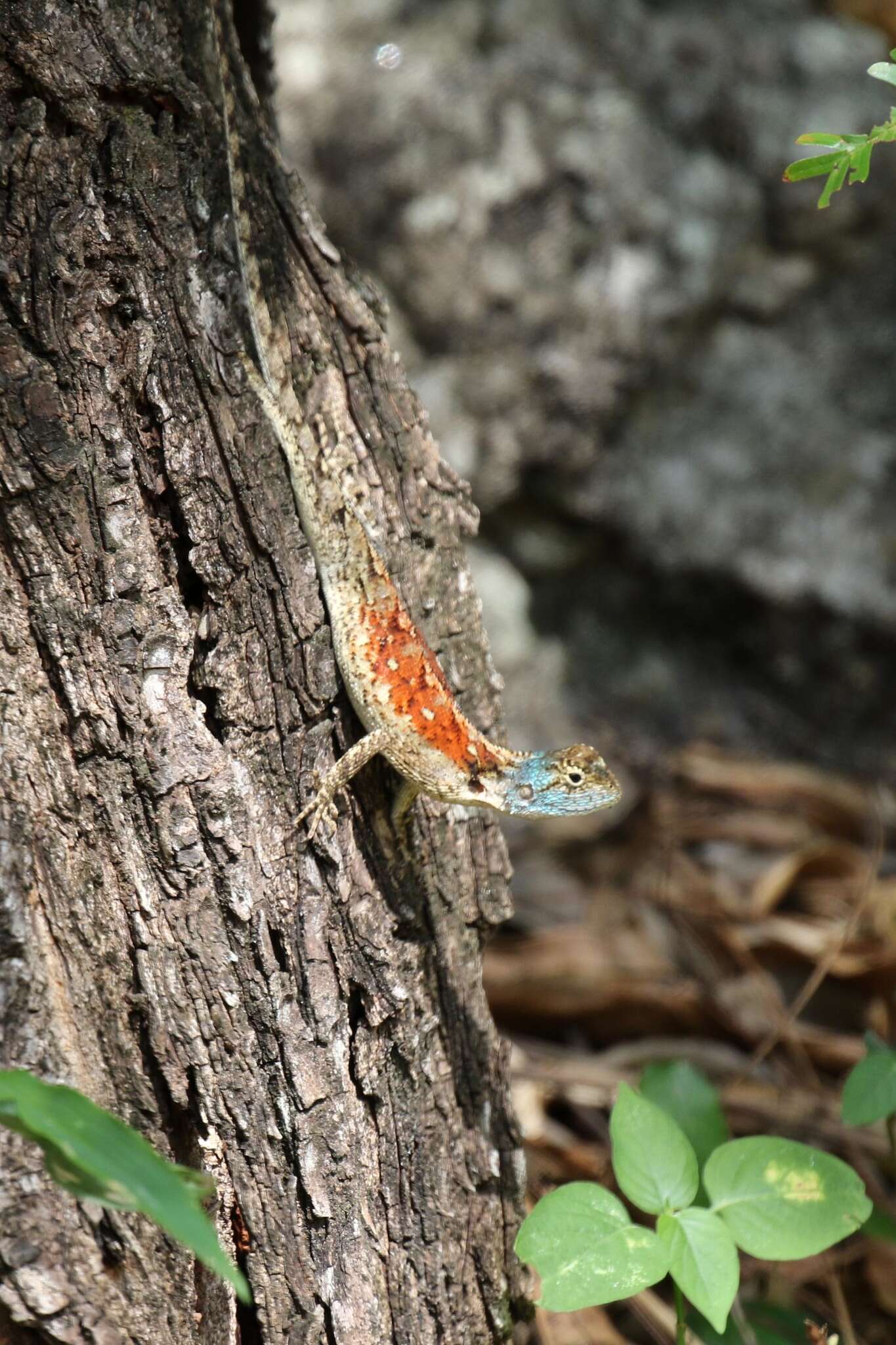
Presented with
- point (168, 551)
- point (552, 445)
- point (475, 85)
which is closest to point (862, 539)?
point (552, 445)

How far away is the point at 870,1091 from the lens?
250cm

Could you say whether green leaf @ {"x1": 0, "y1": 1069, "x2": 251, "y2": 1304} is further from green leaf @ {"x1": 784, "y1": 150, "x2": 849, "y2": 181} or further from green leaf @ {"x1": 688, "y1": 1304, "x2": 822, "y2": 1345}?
green leaf @ {"x1": 784, "y1": 150, "x2": 849, "y2": 181}

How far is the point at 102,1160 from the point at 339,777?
0.99m

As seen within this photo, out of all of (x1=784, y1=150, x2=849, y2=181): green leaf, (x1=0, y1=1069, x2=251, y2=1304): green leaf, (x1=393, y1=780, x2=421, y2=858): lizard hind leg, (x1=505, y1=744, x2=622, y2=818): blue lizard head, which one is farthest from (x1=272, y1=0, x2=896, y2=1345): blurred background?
(x1=784, y1=150, x2=849, y2=181): green leaf

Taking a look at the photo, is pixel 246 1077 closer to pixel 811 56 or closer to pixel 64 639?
pixel 64 639

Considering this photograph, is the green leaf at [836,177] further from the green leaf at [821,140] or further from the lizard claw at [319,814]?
the lizard claw at [319,814]

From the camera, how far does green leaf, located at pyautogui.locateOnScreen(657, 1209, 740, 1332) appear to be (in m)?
2.16

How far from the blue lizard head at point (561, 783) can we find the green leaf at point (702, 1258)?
101cm

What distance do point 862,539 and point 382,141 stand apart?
Result: 2.92 m

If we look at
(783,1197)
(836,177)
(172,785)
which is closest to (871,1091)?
(783,1197)

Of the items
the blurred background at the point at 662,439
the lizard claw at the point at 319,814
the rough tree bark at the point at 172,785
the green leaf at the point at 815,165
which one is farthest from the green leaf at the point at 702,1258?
the green leaf at the point at 815,165

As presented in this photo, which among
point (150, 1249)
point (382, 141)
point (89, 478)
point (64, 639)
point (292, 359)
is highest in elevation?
point (382, 141)

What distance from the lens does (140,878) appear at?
7.25 feet

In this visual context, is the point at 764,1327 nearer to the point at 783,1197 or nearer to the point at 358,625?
the point at 783,1197
